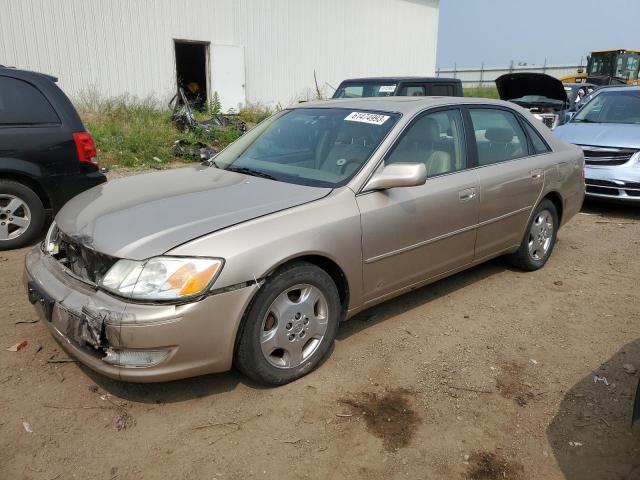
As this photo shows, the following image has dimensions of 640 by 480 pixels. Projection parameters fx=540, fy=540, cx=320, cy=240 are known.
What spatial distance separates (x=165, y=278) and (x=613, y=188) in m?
6.50

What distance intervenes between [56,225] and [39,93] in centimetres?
267

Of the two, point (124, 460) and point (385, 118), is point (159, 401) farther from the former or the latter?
point (385, 118)

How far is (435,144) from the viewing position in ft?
13.0

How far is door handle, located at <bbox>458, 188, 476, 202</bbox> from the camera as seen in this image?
395 centimetres

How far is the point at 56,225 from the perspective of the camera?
10.9 feet

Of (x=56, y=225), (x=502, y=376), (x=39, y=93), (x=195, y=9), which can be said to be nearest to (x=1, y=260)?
(x=39, y=93)

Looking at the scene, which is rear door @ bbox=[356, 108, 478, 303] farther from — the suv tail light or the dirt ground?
the suv tail light

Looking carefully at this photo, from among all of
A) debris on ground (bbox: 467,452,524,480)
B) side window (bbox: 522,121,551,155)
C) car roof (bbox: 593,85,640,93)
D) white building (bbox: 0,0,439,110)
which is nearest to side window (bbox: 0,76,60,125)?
side window (bbox: 522,121,551,155)

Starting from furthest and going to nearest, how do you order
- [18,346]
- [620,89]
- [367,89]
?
[367,89]
[620,89]
[18,346]

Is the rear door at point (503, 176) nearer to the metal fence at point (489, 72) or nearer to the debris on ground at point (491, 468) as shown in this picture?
the debris on ground at point (491, 468)

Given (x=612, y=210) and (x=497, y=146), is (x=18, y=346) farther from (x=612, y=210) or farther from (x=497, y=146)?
(x=612, y=210)

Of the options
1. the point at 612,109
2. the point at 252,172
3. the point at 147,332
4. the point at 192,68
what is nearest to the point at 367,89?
the point at 612,109

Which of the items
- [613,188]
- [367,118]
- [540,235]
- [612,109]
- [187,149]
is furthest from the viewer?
[187,149]

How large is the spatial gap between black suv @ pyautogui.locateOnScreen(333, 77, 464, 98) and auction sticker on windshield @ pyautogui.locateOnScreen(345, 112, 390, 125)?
18.1 ft
